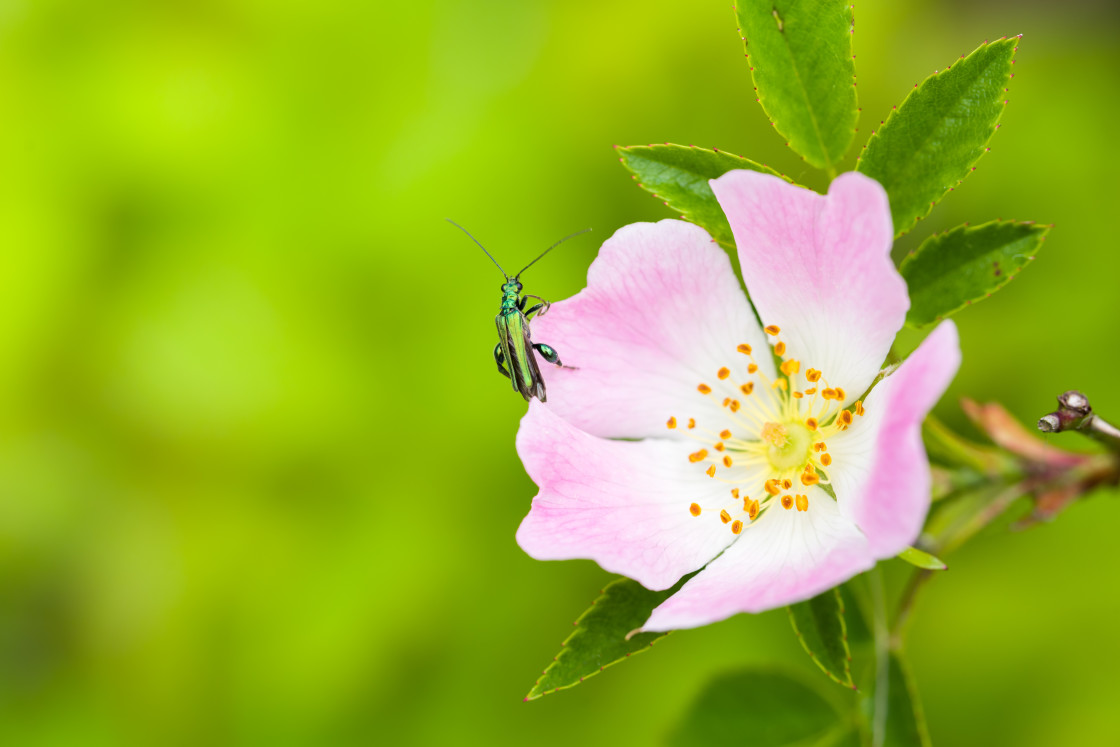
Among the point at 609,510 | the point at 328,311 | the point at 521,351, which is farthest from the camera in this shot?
the point at 328,311

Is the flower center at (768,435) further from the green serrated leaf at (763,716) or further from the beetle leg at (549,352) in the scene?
the green serrated leaf at (763,716)

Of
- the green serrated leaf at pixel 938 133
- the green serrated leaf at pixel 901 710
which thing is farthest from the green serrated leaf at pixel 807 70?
the green serrated leaf at pixel 901 710

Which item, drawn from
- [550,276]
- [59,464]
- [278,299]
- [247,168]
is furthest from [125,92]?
[550,276]

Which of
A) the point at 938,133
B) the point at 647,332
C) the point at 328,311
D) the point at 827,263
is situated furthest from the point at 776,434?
the point at 328,311

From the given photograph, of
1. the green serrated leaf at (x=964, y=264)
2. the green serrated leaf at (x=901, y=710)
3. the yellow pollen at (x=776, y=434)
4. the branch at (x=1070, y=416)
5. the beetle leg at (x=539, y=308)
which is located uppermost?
the beetle leg at (x=539, y=308)

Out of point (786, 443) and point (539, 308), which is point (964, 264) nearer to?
point (786, 443)

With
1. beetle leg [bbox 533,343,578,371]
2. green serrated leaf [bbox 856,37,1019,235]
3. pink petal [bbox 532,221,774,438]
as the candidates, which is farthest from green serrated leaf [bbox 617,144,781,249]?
beetle leg [bbox 533,343,578,371]
